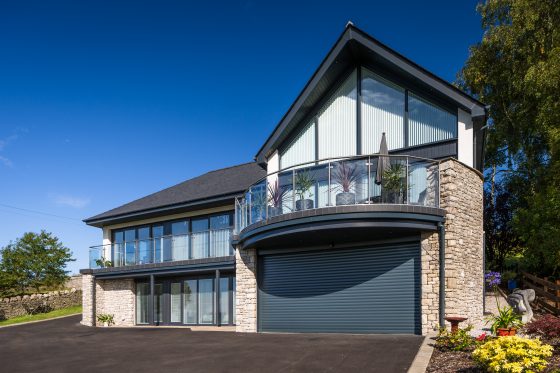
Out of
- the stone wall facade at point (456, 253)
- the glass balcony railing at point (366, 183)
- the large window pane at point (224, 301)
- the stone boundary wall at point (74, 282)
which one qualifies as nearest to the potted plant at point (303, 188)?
the glass balcony railing at point (366, 183)

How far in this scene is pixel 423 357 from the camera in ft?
31.2

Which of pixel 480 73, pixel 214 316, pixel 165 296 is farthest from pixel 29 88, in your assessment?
pixel 480 73

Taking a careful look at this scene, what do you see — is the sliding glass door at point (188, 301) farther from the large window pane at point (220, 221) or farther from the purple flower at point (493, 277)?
the purple flower at point (493, 277)

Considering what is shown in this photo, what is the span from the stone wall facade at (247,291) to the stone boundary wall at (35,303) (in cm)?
1876

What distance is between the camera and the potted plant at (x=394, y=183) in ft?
42.6

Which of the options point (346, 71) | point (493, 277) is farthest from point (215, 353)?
point (346, 71)

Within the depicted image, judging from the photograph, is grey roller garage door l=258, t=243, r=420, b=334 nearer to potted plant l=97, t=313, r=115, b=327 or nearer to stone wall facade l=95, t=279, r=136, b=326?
stone wall facade l=95, t=279, r=136, b=326

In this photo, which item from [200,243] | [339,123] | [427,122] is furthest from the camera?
[200,243]

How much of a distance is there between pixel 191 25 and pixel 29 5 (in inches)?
247

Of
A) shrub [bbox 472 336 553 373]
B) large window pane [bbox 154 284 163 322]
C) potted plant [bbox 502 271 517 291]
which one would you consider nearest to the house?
large window pane [bbox 154 284 163 322]

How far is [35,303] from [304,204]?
2303cm

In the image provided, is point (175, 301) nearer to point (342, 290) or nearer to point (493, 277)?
point (342, 290)

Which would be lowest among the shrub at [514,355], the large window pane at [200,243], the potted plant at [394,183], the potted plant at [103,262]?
the potted plant at [103,262]

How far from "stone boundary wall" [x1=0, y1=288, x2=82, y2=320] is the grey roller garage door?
19513 millimetres
